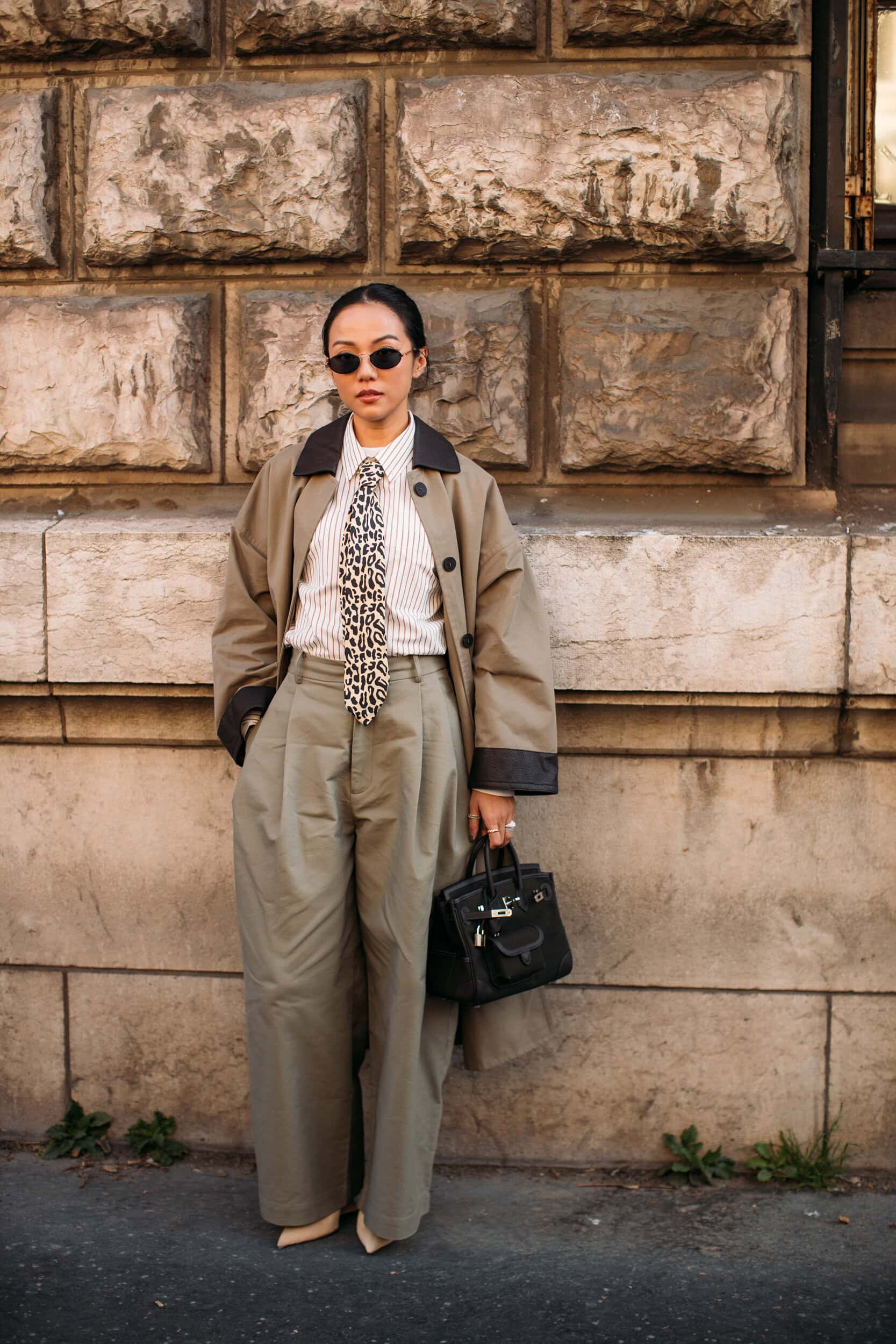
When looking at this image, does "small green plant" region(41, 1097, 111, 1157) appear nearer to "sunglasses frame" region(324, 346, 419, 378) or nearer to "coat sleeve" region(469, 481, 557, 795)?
"coat sleeve" region(469, 481, 557, 795)

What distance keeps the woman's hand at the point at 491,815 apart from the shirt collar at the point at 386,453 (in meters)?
0.78

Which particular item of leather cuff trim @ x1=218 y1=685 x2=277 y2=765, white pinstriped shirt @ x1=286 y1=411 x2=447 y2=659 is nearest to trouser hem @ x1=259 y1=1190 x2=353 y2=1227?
leather cuff trim @ x1=218 y1=685 x2=277 y2=765

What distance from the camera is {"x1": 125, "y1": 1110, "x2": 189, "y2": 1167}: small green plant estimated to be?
3.48m

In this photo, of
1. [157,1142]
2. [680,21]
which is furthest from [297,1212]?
[680,21]

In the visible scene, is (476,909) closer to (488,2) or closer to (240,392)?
(240,392)

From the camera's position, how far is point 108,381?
3.46 m

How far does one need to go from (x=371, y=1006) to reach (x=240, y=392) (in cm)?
167

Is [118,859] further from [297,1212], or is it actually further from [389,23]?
[389,23]

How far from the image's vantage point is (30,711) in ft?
11.5

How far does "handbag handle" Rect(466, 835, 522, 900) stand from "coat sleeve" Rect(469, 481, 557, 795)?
0.14m

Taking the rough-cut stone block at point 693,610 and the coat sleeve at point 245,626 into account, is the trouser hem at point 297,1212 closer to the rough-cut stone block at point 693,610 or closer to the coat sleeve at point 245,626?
the coat sleeve at point 245,626

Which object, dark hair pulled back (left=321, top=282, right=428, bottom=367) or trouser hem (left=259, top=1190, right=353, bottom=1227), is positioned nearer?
dark hair pulled back (left=321, top=282, right=428, bottom=367)

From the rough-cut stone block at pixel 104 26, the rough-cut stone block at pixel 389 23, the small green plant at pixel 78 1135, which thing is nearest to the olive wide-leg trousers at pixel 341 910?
the small green plant at pixel 78 1135

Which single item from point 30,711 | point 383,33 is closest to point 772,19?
point 383,33
